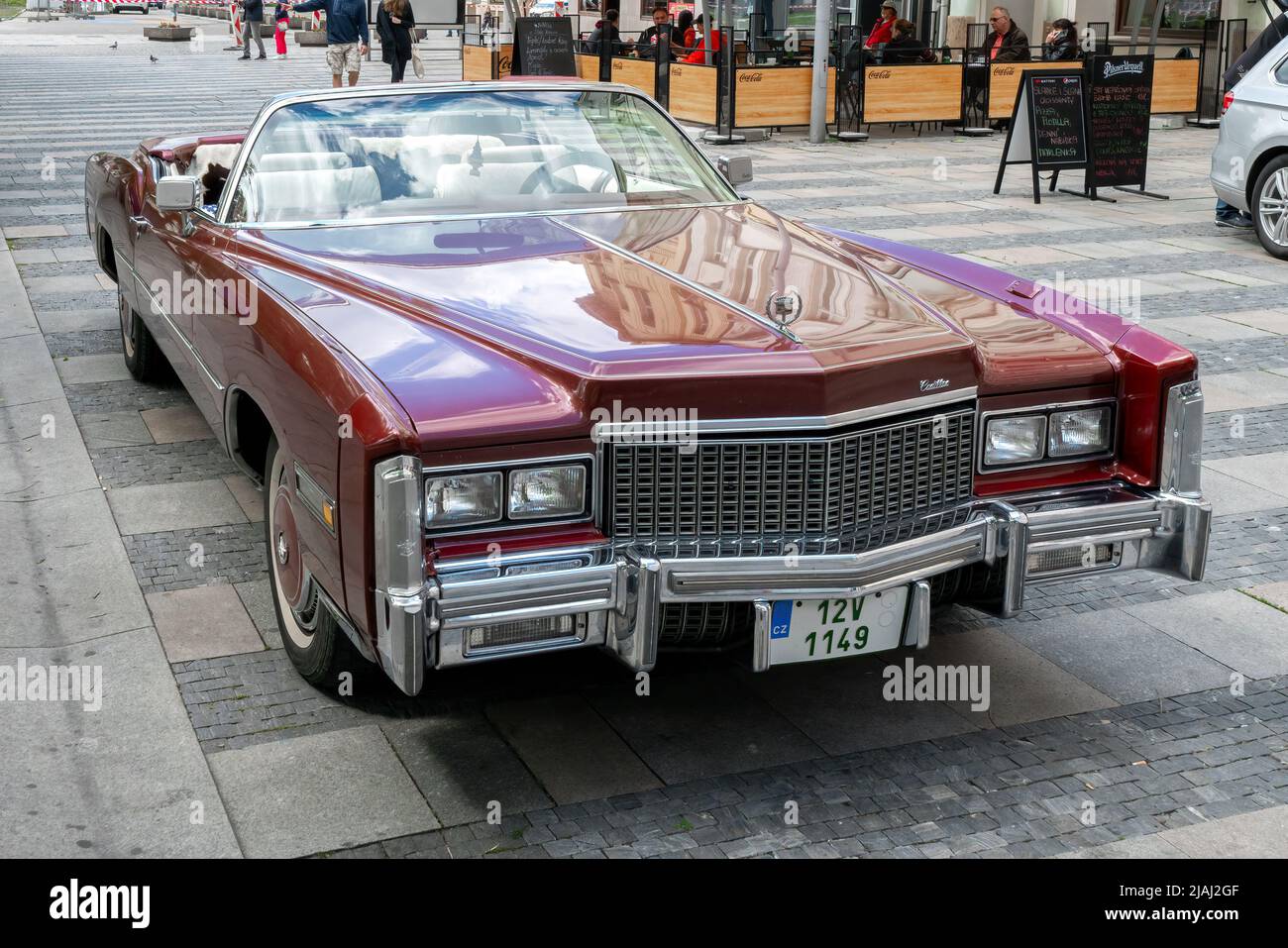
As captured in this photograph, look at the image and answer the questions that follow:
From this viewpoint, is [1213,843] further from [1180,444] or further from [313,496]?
[313,496]

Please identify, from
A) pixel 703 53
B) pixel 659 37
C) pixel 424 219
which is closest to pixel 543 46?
pixel 659 37

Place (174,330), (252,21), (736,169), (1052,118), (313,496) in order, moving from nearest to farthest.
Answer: (313,496), (174,330), (736,169), (1052,118), (252,21)

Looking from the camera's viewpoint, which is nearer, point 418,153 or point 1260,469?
point 418,153

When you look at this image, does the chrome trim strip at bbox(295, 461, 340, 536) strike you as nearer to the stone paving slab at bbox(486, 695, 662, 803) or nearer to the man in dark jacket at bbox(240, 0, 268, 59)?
the stone paving slab at bbox(486, 695, 662, 803)

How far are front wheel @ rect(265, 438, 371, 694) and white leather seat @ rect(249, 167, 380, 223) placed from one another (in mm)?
978

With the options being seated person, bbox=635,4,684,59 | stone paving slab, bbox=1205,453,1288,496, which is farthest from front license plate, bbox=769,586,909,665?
seated person, bbox=635,4,684,59

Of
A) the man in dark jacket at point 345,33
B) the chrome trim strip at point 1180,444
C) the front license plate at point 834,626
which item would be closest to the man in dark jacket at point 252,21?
the man in dark jacket at point 345,33

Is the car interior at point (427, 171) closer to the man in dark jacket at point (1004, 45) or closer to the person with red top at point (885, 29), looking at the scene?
the man in dark jacket at point (1004, 45)

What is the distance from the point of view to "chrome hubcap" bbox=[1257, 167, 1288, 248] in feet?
36.5

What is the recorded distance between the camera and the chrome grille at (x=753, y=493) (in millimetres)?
3426

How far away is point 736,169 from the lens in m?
5.62

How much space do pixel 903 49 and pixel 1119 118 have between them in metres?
6.14

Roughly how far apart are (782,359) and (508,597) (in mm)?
890

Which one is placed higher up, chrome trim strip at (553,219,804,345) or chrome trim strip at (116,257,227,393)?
chrome trim strip at (553,219,804,345)
